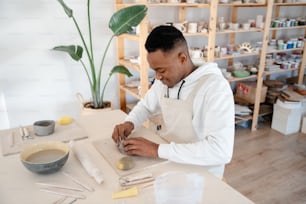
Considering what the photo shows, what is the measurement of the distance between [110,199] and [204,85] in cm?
63

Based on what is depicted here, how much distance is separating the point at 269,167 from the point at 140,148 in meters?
1.79

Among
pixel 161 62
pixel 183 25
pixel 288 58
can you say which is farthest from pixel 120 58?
pixel 288 58

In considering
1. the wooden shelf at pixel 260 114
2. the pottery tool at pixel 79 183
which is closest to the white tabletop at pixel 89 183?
→ the pottery tool at pixel 79 183

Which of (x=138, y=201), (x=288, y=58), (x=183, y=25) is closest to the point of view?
(x=138, y=201)

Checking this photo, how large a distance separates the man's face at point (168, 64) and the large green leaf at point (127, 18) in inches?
37.5

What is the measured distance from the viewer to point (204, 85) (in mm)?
1180

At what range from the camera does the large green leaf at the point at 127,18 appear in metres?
2.03

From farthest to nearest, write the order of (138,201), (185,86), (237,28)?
1. (237,28)
2. (185,86)
3. (138,201)

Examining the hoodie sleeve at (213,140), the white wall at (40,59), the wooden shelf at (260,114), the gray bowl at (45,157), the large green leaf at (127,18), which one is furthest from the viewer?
the wooden shelf at (260,114)

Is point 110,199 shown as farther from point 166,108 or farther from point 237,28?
point 237,28

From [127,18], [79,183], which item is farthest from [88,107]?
[79,183]

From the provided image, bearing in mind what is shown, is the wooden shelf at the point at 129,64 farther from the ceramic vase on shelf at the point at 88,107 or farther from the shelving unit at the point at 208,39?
the ceramic vase on shelf at the point at 88,107

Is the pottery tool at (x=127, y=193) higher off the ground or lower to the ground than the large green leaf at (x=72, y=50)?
lower

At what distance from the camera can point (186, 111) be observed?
4.11ft
